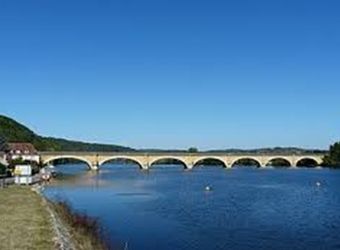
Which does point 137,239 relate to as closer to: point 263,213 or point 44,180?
point 263,213

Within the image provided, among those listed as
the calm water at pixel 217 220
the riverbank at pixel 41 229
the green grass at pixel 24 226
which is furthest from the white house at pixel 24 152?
the riverbank at pixel 41 229

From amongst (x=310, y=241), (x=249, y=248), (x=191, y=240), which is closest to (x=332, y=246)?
(x=310, y=241)

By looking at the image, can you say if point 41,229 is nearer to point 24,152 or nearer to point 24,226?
point 24,226

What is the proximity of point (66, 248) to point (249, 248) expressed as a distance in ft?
49.2

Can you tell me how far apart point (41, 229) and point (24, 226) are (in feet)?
4.36

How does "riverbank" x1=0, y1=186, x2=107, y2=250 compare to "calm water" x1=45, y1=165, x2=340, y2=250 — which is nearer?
"riverbank" x1=0, y1=186, x2=107, y2=250

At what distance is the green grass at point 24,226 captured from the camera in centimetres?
2838

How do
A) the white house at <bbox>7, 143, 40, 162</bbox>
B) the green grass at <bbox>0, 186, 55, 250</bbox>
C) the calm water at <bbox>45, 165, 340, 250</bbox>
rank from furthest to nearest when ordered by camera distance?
the white house at <bbox>7, 143, 40, 162</bbox> → the calm water at <bbox>45, 165, 340, 250</bbox> → the green grass at <bbox>0, 186, 55, 250</bbox>

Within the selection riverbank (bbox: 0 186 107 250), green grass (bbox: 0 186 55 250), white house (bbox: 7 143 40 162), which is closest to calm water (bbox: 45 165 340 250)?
riverbank (bbox: 0 186 107 250)

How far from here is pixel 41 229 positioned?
3391 centimetres

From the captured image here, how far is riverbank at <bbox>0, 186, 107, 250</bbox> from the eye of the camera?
29.0 metres

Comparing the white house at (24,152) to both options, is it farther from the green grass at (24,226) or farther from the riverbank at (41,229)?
the riverbank at (41,229)

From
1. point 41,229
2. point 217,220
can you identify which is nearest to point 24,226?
point 41,229

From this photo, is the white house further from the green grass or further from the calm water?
the green grass
